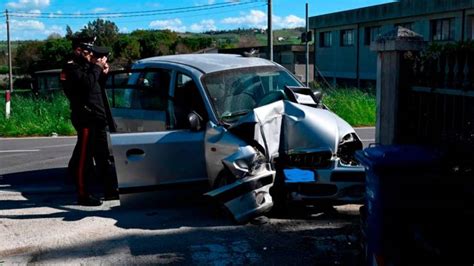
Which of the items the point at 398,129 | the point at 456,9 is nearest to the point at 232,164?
the point at 398,129

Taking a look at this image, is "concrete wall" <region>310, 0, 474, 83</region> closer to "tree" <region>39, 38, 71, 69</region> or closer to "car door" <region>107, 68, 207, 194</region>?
"car door" <region>107, 68, 207, 194</region>

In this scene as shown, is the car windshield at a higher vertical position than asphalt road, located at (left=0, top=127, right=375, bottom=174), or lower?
higher

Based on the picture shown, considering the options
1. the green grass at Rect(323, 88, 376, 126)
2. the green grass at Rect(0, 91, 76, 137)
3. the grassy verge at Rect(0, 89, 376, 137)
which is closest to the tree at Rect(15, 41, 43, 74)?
the green grass at Rect(0, 91, 76, 137)

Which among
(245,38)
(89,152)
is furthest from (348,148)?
(245,38)

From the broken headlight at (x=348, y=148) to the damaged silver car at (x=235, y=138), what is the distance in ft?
0.03

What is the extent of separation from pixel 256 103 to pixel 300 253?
7.17ft

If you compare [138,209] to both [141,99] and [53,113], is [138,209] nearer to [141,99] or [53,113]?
[141,99]

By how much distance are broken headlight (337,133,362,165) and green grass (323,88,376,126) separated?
1075cm

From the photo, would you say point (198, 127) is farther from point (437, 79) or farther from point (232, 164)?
point (437, 79)

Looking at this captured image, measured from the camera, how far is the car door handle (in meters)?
6.40

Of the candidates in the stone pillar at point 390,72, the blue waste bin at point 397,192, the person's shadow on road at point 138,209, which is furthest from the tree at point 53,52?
the blue waste bin at point 397,192

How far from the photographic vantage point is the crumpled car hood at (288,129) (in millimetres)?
6012

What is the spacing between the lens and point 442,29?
3438 cm

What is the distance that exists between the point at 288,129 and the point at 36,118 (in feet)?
41.6
